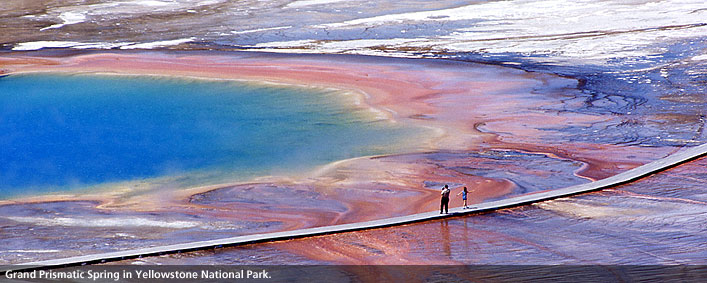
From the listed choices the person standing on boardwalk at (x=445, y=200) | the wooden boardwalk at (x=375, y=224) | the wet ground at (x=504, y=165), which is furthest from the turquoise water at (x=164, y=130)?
the person standing on boardwalk at (x=445, y=200)

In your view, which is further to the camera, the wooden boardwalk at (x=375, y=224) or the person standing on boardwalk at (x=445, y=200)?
the person standing on boardwalk at (x=445, y=200)

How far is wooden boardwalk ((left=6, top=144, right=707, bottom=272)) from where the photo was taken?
12406 millimetres

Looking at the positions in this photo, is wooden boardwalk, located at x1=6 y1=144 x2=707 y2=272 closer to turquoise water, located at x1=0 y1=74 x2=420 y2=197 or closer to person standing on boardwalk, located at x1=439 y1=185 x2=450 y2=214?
person standing on boardwalk, located at x1=439 y1=185 x2=450 y2=214

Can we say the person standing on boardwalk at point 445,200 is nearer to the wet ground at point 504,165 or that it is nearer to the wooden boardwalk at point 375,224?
the wooden boardwalk at point 375,224

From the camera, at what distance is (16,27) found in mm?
38469

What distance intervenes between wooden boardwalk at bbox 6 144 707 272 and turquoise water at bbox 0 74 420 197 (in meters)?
4.52

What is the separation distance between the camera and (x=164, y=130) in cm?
2273

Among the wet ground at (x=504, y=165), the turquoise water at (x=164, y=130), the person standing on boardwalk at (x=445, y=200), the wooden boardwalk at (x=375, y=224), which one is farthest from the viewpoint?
the turquoise water at (x=164, y=130)

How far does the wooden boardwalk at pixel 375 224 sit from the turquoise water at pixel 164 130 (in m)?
4.52

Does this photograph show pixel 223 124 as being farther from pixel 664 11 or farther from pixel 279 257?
pixel 664 11

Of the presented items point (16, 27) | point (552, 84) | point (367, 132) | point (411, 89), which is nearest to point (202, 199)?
point (367, 132)

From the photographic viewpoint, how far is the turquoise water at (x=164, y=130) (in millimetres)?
19016

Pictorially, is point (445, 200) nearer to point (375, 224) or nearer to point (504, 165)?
point (375, 224)

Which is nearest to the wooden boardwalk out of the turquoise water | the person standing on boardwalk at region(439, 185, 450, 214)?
the person standing on boardwalk at region(439, 185, 450, 214)
